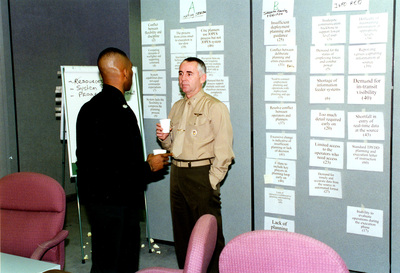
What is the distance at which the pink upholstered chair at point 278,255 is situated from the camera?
3.86 ft

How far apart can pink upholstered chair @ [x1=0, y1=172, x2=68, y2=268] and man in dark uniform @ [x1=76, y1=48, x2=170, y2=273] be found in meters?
0.20

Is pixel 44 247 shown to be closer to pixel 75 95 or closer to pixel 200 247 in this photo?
pixel 200 247

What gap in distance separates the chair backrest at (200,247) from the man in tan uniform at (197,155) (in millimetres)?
1463

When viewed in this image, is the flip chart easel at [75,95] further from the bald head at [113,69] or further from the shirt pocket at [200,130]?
the bald head at [113,69]

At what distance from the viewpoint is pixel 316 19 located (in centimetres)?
301

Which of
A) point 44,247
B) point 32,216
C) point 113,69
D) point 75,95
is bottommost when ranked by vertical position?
point 44,247

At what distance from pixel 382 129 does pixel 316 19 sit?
3.17 ft

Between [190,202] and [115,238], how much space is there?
0.86m

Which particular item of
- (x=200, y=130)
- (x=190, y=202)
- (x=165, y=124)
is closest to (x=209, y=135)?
(x=200, y=130)

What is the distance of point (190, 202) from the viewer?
2947mm

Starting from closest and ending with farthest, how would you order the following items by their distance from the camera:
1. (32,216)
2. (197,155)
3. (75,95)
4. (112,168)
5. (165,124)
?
(112,168), (32,216), (165,124), (197,155), (75,95)

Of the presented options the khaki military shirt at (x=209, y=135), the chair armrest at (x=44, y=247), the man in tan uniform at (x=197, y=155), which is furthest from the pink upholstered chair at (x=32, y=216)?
the khaki military shirt at (x=209, y=135)

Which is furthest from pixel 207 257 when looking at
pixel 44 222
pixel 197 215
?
pixel 197 215

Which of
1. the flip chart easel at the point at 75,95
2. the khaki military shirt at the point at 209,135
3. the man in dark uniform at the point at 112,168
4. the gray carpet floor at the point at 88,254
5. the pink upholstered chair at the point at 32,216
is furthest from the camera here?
the flip chart easel at the point at 75,95
